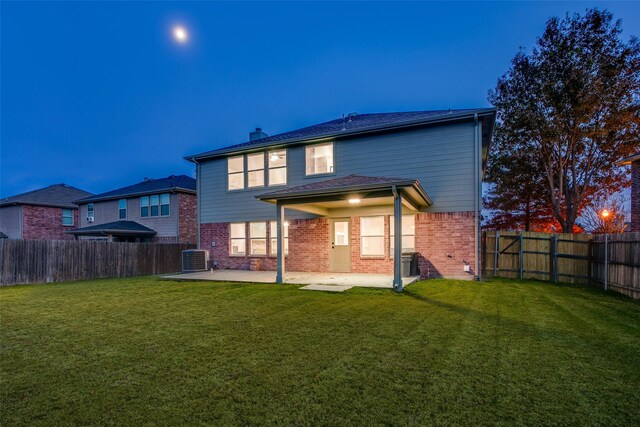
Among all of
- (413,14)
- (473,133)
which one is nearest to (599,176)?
(473,133)

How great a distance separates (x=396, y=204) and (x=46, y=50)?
88.3 m

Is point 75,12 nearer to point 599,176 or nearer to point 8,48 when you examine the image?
point 8,48

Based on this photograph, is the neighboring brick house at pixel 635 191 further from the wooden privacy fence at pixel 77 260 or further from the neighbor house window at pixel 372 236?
the wooden privacy fence at pixel 77 260

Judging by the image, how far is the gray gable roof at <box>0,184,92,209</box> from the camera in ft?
69.6

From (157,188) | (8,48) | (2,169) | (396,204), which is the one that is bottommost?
(396,204)

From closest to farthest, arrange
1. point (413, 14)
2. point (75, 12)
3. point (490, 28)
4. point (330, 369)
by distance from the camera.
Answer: point (330, 369) → point (75, 12) → point (413, 14) → point (490, 28)

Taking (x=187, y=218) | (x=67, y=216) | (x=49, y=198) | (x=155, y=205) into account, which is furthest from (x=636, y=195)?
(x=49, y=198)

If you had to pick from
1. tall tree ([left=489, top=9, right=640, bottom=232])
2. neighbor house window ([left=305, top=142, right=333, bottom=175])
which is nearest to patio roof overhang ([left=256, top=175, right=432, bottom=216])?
neighbor house window ([left=305, top=142, right=333, bottom=175])

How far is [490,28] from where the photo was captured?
70.3 metres

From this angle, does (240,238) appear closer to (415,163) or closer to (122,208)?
(415,163)

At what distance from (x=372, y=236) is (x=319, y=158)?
12.4ft

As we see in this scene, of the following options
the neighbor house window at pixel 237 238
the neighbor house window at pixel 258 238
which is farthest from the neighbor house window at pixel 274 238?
the neighbor house window at pixel 237 238

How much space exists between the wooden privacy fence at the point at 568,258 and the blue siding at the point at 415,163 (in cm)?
295

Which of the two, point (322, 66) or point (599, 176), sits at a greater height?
point (322, 66)
